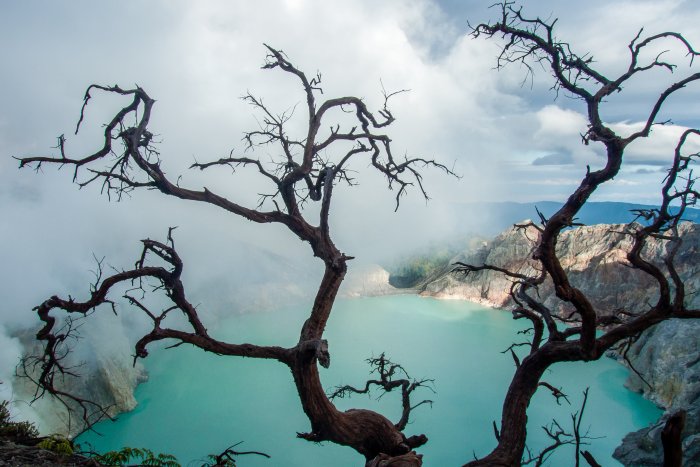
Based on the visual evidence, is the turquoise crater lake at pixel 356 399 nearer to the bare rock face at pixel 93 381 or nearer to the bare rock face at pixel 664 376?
the bare rock face at pixel 664 376

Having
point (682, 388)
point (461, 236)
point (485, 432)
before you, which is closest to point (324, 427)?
point (485, 432)

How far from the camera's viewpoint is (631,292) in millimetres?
24297

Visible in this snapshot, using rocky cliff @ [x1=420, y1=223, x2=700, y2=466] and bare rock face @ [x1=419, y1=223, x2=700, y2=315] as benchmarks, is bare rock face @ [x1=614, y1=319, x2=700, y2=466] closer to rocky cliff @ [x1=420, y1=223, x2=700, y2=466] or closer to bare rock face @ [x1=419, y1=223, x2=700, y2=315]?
rocky cliff @ [x1=420, y1=223, x2=700, y2=466]

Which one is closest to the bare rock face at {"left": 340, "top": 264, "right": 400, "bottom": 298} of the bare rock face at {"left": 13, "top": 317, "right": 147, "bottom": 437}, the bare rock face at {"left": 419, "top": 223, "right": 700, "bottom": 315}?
the bare rock face at {"left": 419, "top": 223, "right": 700, "bottom": 315}

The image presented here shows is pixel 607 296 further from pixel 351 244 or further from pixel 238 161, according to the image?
pixel 238 161

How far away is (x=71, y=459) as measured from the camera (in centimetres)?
397

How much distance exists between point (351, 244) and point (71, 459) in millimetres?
39007

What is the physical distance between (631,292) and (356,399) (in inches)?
655

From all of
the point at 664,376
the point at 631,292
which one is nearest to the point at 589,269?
the point at 631,292

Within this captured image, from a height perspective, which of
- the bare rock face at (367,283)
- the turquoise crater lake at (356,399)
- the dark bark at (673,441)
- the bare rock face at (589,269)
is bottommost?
the dark bark at (673,441)

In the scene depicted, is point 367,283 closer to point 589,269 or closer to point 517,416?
point 589,269

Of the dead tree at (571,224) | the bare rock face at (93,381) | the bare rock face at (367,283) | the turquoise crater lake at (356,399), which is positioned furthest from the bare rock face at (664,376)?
the bare rock face at (367,283)

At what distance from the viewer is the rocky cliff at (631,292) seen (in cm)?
1305

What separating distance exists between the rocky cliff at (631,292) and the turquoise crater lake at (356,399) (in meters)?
1.26
